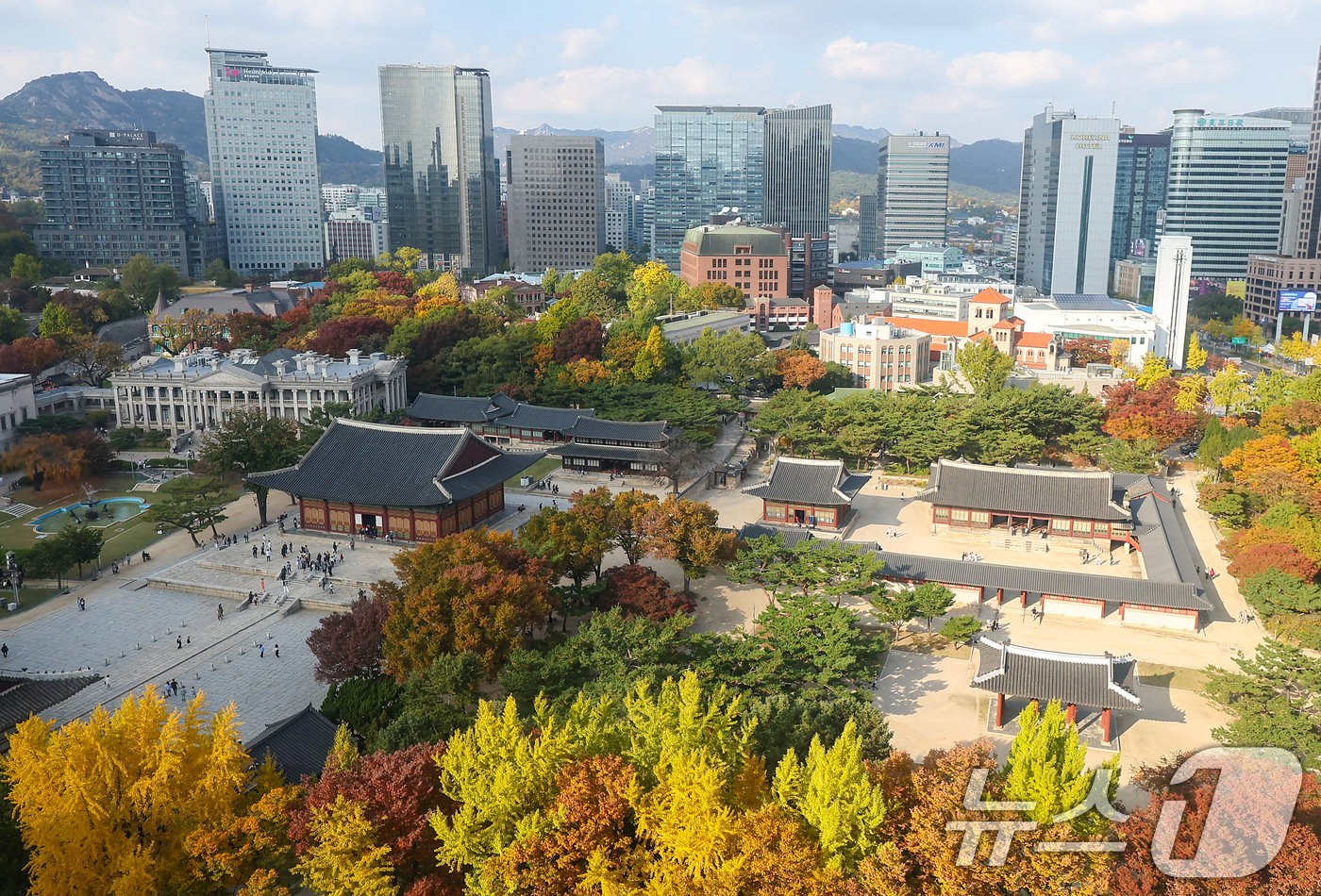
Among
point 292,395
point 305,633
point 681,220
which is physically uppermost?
point 681,220

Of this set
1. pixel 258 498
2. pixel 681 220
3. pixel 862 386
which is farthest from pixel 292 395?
pixel 681 220

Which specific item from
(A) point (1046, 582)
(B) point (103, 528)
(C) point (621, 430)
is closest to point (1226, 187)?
(C) point (621, 430)

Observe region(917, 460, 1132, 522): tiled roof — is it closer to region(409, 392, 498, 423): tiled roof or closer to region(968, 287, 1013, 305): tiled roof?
region(409, 392, 498, 423): tiled roof

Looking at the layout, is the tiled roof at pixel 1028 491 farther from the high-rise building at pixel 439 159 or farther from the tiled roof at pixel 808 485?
the high-rise building at pixel 439 159

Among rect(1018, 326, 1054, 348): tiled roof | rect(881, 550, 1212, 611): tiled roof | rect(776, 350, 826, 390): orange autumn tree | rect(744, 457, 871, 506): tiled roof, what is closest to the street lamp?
rect(744, 457, 871, 506): tiled roof

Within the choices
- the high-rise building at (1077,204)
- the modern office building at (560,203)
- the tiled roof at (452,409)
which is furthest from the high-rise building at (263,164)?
the high-rise building at (1077,204)

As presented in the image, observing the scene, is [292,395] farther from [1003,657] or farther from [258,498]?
[1003,657]

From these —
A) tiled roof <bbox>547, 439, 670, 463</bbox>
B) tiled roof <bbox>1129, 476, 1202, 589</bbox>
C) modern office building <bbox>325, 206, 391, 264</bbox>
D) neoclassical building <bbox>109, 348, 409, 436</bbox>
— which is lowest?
tiled roof <bbox>1129, 476, 1202, 589</bbox>
